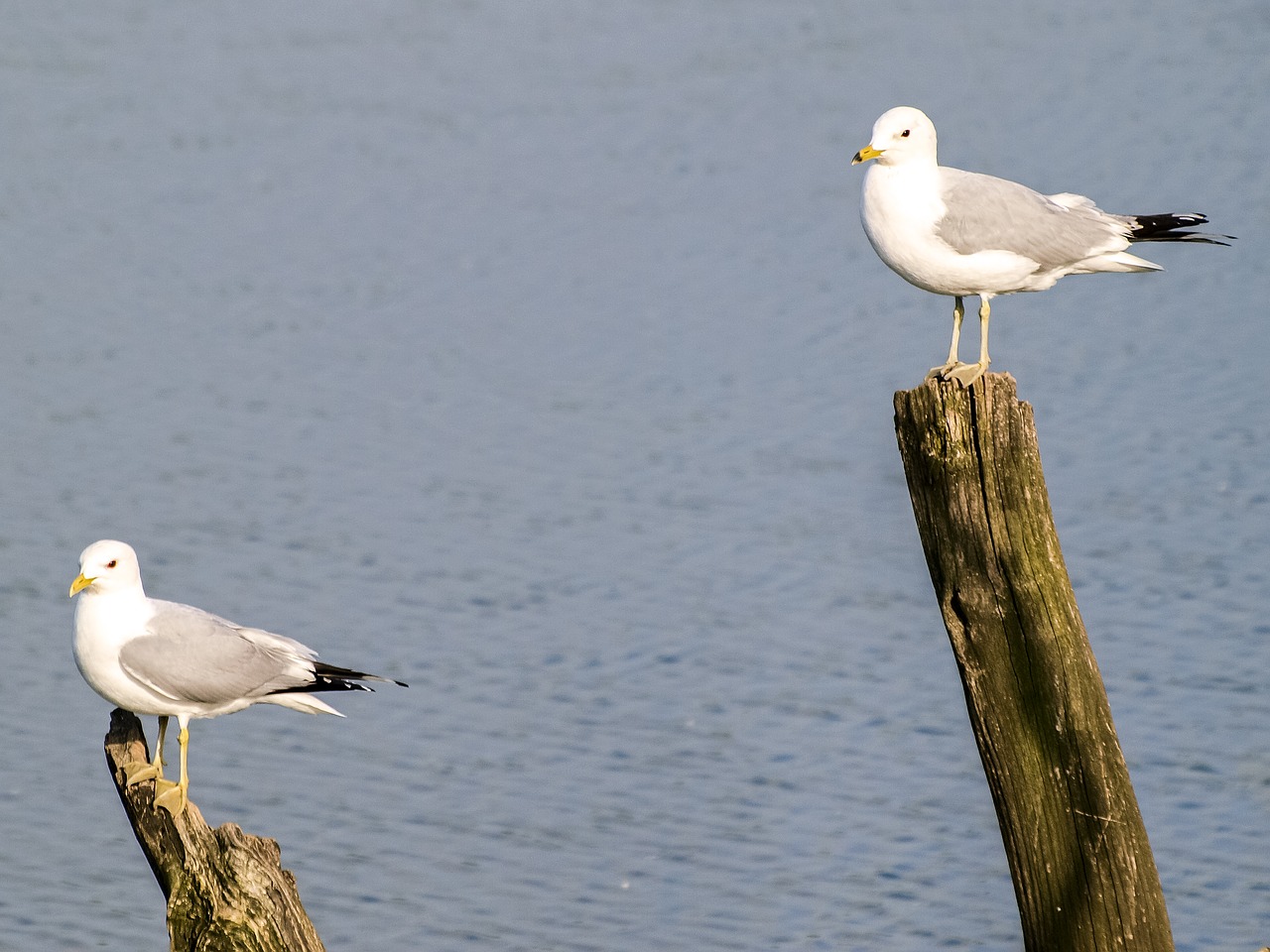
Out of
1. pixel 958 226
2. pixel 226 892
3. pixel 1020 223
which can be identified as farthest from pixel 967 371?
pixel 226 892

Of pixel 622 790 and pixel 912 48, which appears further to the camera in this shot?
pixel 912 48

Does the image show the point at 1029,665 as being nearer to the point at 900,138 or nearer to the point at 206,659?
the point at 900,138

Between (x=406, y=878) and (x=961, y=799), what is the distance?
11.1 feet

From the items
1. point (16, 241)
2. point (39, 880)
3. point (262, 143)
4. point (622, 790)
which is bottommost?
point (39, 880)

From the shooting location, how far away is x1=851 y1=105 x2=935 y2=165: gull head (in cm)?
705

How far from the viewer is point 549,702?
40.4 feet

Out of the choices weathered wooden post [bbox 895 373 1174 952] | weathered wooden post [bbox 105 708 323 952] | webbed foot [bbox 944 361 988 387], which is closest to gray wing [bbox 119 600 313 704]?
weathered wooden post [bbox 105 708 323 952]

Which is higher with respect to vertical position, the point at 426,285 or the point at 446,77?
the point at 446,77

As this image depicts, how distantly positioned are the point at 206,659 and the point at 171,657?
0.57 feet

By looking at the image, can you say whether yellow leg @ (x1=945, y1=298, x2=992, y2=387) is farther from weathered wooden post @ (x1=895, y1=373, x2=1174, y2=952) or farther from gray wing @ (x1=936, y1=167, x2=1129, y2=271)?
gray wing @ (x1=936, y1=167, x2=1129, y2=271)

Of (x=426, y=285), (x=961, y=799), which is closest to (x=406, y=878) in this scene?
(x=961, y=799)

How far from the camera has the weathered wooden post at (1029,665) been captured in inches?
215

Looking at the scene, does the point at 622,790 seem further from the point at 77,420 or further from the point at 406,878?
the point at 77,420

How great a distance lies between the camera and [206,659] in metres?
7.38
